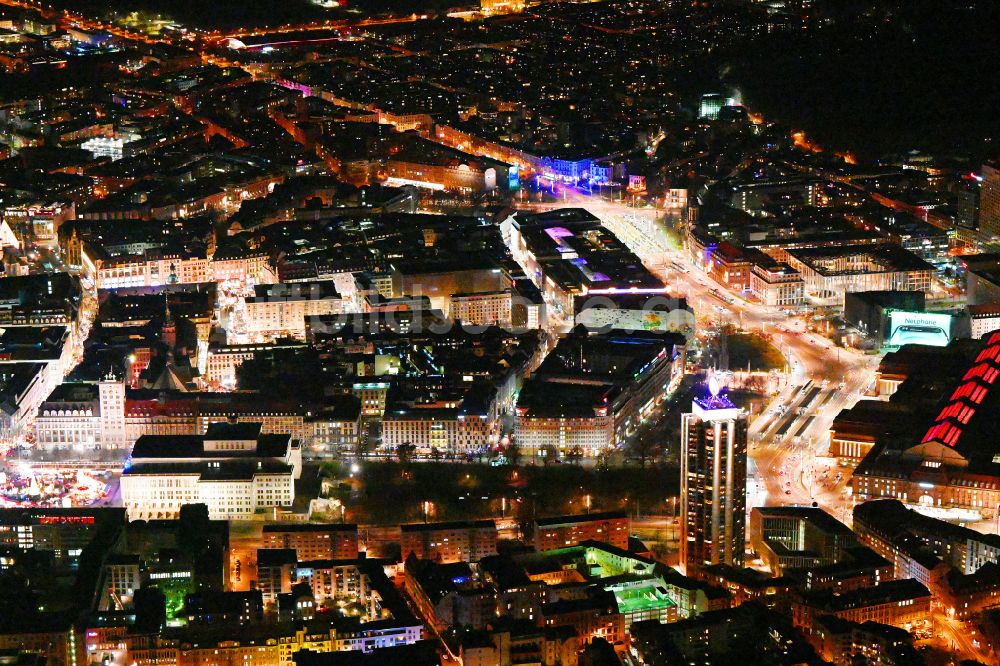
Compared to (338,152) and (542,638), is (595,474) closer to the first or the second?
(542,638)

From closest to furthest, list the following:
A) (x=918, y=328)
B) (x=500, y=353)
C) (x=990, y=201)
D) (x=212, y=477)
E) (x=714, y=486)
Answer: (x=714, y=486)
(x=212, y=477)
(x=500, y=353)
(x=918, y=328)
(x=990, y=201)

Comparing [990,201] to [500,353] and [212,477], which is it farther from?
[212,477]

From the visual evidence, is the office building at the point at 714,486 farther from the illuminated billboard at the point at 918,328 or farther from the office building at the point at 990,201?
the office building at the point at 990,201

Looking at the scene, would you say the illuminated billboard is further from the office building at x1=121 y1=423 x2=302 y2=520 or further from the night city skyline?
the office building at x1=121 y1=423 x2=302 y2=520

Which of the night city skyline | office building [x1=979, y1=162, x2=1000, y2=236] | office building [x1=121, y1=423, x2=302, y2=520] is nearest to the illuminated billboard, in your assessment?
the night city skyline

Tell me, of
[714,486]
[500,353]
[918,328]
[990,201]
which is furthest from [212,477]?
[990,201]
